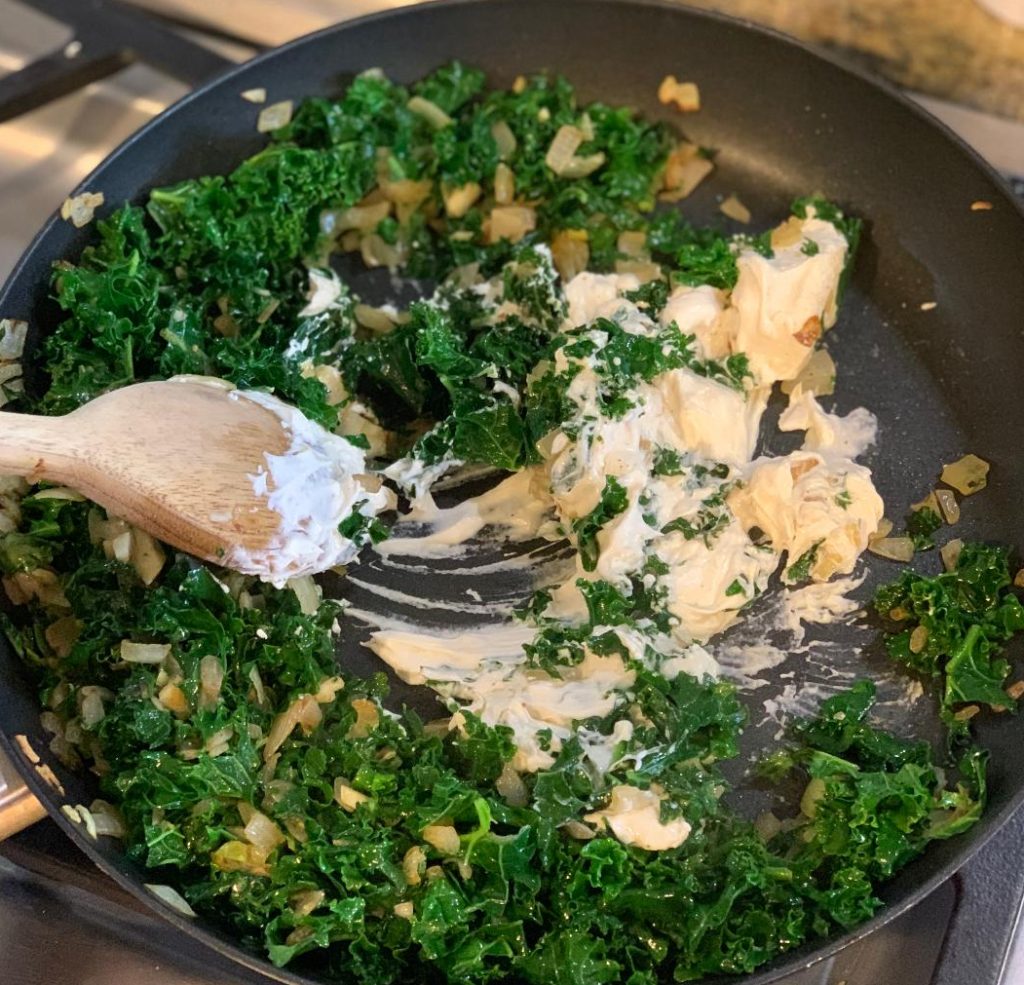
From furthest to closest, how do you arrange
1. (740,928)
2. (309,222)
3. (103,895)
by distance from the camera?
1. (309,222)
2. (103,895)
3. (740,928)

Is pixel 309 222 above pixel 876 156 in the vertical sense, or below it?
below

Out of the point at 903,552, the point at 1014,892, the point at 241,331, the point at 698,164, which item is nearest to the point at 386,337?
the point at 241,331

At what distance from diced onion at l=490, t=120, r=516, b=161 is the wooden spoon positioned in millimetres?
903

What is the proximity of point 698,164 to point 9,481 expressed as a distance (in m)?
1.59

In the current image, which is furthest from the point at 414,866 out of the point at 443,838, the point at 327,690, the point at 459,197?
the point at 459,197

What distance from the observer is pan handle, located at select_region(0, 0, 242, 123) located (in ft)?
7.57

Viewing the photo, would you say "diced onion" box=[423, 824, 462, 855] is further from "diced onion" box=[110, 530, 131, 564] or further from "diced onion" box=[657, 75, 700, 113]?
"diced onion" box=[657, 75, 700, 113]

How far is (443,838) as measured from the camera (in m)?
1.71

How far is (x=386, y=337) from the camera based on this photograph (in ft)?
6.94

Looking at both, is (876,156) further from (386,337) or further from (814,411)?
(386,337)

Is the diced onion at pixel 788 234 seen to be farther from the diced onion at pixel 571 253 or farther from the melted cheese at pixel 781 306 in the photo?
the diced onion at pixel 571 253

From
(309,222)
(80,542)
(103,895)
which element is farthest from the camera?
(309,222)

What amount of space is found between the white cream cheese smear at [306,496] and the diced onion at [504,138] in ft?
2.65

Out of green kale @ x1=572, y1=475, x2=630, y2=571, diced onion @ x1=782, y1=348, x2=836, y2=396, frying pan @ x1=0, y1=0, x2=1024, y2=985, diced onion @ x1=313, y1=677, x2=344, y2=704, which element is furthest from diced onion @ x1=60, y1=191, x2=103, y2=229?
diced onion @ x1=782, y1=348, x2=836, y2=396
